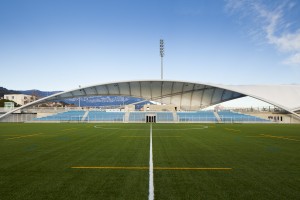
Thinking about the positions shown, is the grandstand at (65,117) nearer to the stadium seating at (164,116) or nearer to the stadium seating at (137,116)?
the stadium seating at (137,116)

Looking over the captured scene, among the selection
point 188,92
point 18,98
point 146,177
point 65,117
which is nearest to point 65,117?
point 65,117

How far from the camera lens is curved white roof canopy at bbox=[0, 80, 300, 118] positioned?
2849 inches

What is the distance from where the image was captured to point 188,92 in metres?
79.6

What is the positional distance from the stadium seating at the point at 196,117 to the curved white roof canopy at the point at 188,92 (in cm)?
738

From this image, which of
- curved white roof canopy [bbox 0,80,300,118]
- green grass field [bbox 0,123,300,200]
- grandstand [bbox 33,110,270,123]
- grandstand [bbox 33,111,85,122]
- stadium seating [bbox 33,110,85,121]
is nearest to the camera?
green grass field [bbox 0,123,300,200]

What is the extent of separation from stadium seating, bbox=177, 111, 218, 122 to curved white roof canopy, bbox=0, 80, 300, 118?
7385 millimetres

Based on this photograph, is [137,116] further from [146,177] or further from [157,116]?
[146,177]

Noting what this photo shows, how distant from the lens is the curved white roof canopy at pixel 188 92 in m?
72.4

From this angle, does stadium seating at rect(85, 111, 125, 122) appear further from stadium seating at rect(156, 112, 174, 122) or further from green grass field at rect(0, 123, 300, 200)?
green grass field at rect(0, 123, 300, 200)

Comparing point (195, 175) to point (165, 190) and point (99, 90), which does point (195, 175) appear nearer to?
point (165, 190)

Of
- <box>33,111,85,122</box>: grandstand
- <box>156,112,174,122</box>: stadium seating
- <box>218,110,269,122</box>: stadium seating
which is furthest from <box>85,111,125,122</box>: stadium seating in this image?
<box>218,110,269,122</box>: stadium seating

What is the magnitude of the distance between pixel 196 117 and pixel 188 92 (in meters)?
15.4

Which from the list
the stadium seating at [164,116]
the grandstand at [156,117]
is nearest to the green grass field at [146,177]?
the grandstand at [156,117]

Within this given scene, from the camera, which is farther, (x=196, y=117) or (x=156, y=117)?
(x=156, y=117)
